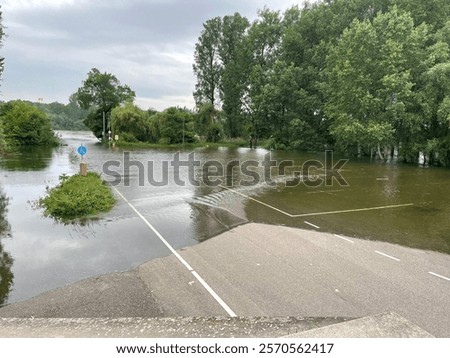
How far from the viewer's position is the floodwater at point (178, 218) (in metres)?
6.38

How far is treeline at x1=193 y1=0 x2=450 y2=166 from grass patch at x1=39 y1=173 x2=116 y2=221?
2101 cm

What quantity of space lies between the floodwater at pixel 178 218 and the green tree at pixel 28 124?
1031 inches

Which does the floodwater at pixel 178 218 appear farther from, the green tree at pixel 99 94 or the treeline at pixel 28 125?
the green tree at pixel 99 94

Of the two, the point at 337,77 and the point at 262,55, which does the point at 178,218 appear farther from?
the point at 262,55

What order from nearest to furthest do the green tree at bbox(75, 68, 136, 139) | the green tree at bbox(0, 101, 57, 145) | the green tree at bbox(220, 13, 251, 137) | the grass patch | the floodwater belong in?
the floodwater
the grass patch
the green tree at bbox(0, 101, 57, 145)
the green tree at bbox(220, 13, 251, 137)
the green tree at bbox(75, 68, 136, 139)

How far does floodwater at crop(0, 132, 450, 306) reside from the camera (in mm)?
6379

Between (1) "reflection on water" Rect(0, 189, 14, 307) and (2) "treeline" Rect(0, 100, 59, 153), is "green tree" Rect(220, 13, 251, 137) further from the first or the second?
(1) "reflection on water" Rect(0, 189, 14, 307)

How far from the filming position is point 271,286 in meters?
5.35

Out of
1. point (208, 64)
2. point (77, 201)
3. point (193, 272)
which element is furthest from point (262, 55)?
point (193, 272)

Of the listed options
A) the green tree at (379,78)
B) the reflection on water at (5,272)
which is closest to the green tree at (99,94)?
the green tree at (379,78)

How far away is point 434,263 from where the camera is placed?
6387mm

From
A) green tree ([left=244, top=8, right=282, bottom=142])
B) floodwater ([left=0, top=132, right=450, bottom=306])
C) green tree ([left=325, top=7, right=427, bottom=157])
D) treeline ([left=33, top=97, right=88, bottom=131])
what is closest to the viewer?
floodwater ([left=0, top=132, right=450, bottom=306])

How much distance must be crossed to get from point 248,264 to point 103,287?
8.51 feet

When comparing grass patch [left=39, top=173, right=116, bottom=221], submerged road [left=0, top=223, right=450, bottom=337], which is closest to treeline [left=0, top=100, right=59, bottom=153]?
grass patch [left=39, top=173, right=116, bottom=221]
